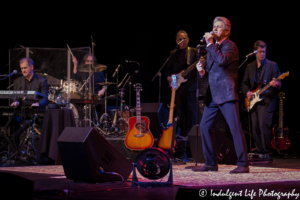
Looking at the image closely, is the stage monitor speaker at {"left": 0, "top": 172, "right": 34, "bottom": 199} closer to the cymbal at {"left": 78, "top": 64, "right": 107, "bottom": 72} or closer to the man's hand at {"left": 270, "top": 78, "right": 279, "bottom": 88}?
the man's hand at {"left": 270, "top": 78, "right": 279, "bottom": 88}

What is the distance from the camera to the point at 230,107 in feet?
14.7

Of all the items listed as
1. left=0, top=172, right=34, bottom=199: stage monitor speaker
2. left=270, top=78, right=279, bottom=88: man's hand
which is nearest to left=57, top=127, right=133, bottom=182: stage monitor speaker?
left=0, top=172, right=34, bottom=199: stage monitor speaker

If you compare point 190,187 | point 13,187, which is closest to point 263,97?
point 190,187

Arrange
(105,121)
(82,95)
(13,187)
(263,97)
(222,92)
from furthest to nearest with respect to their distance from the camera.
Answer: (82,95) < (105,121) < (263,97) < (222,92) < (13,187)

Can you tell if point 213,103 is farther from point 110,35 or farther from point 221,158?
point 110,35

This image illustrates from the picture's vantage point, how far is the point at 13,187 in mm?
2398

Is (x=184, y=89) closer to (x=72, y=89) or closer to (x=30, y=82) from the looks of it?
(x=30, y=82)

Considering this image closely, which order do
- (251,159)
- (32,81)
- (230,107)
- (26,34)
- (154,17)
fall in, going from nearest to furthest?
1. (230,107)
2. (251,159)
3. (32,81)
4. (154,17)
5. (26,34)

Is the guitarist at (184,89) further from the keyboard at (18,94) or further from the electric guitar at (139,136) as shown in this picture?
the keyboard at (18,94)

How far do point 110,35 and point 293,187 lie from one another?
8794 millimetres

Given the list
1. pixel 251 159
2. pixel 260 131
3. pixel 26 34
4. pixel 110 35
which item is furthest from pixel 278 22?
pixel 26 34

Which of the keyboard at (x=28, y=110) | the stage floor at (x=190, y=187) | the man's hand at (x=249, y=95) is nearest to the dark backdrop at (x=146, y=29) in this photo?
the man's hand at (x=249, y=95)

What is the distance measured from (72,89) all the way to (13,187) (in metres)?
7.15

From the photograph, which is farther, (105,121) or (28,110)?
(105,121)
